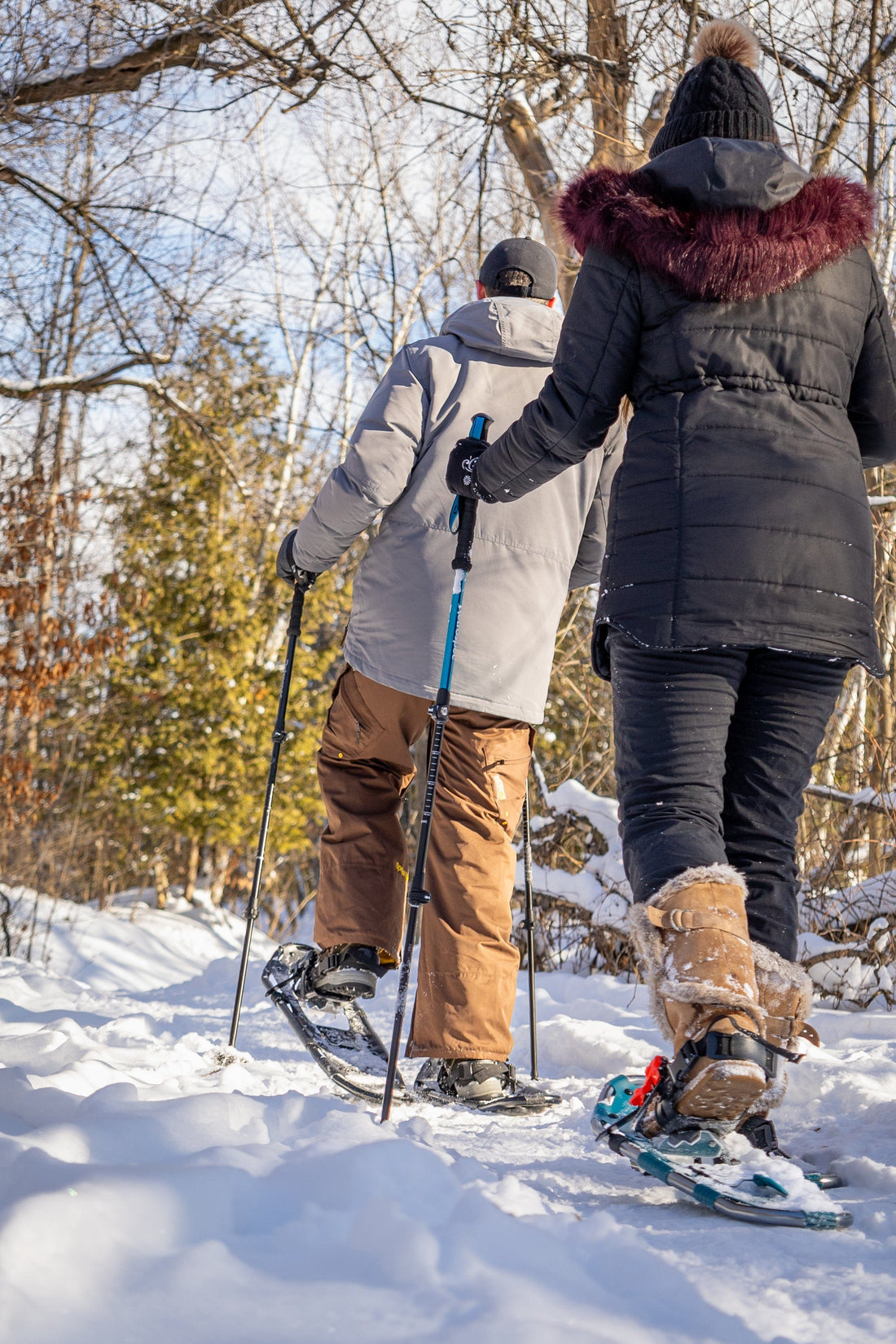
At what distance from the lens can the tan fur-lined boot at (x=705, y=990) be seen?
5.42ft

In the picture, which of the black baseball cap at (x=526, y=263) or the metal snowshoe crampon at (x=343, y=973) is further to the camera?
the black baseball cap at (x=526, y=263)

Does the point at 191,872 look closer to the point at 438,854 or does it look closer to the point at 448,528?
the point at 438,854

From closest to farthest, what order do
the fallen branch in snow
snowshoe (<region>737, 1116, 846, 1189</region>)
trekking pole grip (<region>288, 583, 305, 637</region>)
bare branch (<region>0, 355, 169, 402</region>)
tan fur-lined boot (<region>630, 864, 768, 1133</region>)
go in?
tan fur-lined boot (<region>630, 864, 768, 1133</region>)
snowshoe (<region>737, 1116, 846, 1189</region>)
trekking pole grip (<region>288, 583, 305, 637</region>)
the fallen branch in snow
bare branch (<region>0, 355, 169, 402</region>)

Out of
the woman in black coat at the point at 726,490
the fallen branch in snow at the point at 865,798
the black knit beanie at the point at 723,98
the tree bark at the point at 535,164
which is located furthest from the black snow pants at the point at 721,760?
the tree bark at the point at 535,164

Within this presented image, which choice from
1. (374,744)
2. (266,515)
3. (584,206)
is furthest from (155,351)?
(266,515)

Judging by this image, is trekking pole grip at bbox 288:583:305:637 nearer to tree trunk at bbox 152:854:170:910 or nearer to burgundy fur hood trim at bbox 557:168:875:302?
burgundy fur hood trim at bbox 557:168:875:302

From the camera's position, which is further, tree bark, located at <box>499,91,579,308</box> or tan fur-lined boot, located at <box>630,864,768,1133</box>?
tree bark, located at <box>499,91,579,308</box>

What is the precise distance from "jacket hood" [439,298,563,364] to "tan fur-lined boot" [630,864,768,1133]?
5.07ft

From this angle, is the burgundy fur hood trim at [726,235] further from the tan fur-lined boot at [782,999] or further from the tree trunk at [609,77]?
the tree trunk at [609,77]

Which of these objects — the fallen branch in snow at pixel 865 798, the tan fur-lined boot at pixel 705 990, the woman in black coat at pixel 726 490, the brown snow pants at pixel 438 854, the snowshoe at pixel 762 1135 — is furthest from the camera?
the fallen branch in snow at pixel 865 798

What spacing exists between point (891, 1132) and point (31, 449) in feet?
28.4

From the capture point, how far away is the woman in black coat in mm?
1888

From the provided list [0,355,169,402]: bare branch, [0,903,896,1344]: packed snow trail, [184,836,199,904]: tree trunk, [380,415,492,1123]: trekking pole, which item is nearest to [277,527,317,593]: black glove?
[380,415,492,1123]: trekking pole

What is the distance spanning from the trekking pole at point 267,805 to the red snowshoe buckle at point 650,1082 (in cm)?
136
